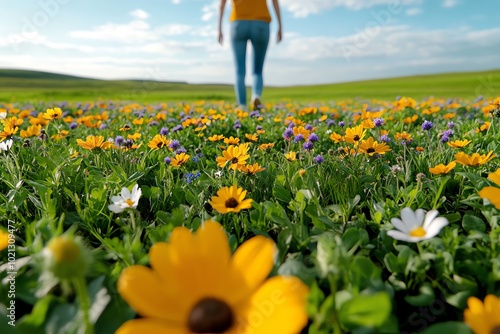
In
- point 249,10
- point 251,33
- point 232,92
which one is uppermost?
point 249,10

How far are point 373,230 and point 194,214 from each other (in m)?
0.80

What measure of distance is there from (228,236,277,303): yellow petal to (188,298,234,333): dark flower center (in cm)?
4

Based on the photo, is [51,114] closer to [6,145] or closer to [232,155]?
[6,145]

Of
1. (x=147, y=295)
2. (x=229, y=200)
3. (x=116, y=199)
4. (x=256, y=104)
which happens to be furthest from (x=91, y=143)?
(x=256, y=104)

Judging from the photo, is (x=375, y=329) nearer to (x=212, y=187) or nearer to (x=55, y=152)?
(x=212, y=187)

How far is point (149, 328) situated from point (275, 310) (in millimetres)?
229

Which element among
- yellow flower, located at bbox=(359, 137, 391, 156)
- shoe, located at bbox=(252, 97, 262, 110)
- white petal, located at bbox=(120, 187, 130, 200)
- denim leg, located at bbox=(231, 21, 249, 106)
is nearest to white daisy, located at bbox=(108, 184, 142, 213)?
white petal, located at bbox=(120, 187, 130, 200)

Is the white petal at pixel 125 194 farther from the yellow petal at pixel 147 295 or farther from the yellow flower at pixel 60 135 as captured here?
the yellow flower at pixel 60 135

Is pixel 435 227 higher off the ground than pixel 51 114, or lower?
lower

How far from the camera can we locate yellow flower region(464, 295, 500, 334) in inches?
31.1

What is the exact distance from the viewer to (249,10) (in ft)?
22.4

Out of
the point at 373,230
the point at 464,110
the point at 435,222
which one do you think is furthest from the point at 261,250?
the point at 464,110

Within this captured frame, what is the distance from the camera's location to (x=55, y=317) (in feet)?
2.94

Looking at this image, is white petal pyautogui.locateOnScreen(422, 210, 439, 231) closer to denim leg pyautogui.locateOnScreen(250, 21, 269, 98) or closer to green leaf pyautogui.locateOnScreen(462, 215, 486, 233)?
green leaf pyautogui.locateOnScreen(462, 215, 486, 233)
